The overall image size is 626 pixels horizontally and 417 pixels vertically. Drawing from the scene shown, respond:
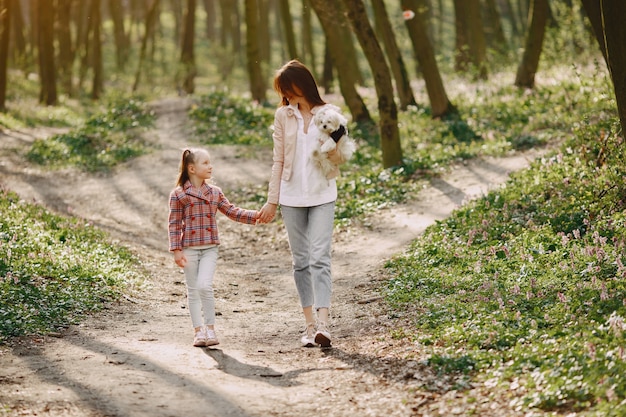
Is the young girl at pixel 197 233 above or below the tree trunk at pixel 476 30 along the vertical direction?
below

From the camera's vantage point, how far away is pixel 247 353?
23.5 feet

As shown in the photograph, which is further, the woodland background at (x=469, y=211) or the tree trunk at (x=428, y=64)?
the tree trunk at (x=428, y=64)

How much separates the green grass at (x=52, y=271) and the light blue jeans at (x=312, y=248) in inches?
101

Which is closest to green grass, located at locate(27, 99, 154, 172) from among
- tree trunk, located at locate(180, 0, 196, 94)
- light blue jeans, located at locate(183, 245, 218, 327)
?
tree trunk, located at locate(180, 0, 196, 94)

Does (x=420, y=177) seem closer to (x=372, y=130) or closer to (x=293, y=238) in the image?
(x=372, y=130)

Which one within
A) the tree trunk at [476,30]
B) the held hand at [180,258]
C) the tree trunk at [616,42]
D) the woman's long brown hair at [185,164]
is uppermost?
the tree trunk at [476,30]

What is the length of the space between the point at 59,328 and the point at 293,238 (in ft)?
8.50

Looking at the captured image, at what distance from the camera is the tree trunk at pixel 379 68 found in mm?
14906

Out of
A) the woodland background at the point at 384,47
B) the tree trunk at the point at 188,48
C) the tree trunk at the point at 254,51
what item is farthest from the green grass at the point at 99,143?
the tree trunk at the point at 188,48

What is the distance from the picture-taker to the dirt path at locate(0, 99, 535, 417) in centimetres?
555

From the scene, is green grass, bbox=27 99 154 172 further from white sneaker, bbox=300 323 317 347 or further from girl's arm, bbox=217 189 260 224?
white sneaker, bbox=300 323 317 347

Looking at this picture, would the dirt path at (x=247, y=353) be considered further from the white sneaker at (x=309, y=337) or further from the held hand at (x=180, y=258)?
the held hand at (x=180, y=258)

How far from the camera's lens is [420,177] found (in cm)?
1538

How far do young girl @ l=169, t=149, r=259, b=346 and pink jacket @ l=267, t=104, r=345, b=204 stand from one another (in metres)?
0.36
